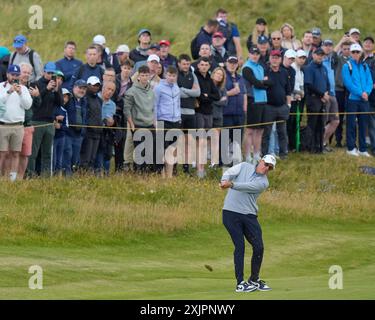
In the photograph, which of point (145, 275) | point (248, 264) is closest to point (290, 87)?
point (248, 264)

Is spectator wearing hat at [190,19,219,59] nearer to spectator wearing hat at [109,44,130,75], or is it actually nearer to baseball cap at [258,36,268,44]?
baseball cap at [258,36,268,44]

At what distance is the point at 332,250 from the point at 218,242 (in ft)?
7.54

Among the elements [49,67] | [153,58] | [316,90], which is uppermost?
[153,58]

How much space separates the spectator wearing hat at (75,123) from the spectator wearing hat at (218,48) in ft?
16.4

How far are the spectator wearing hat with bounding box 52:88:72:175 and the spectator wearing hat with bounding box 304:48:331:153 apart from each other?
24.1ft

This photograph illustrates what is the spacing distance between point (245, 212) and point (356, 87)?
44.7 feet

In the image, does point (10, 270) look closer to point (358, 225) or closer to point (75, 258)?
point (75, 258)

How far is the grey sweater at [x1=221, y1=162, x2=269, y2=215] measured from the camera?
21.4 metres

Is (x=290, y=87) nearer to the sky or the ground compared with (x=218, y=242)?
nearer to the sky

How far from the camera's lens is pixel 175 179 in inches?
1186

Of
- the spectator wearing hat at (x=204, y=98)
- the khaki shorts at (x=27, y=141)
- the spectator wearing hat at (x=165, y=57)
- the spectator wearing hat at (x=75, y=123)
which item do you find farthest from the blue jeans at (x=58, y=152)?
the spectator wearing hat at (x=165, y=57)

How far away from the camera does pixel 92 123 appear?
97.1 feet

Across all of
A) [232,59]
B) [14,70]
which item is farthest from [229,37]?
[14,70]

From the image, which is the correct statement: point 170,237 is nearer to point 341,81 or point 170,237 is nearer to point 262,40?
point 262,40
